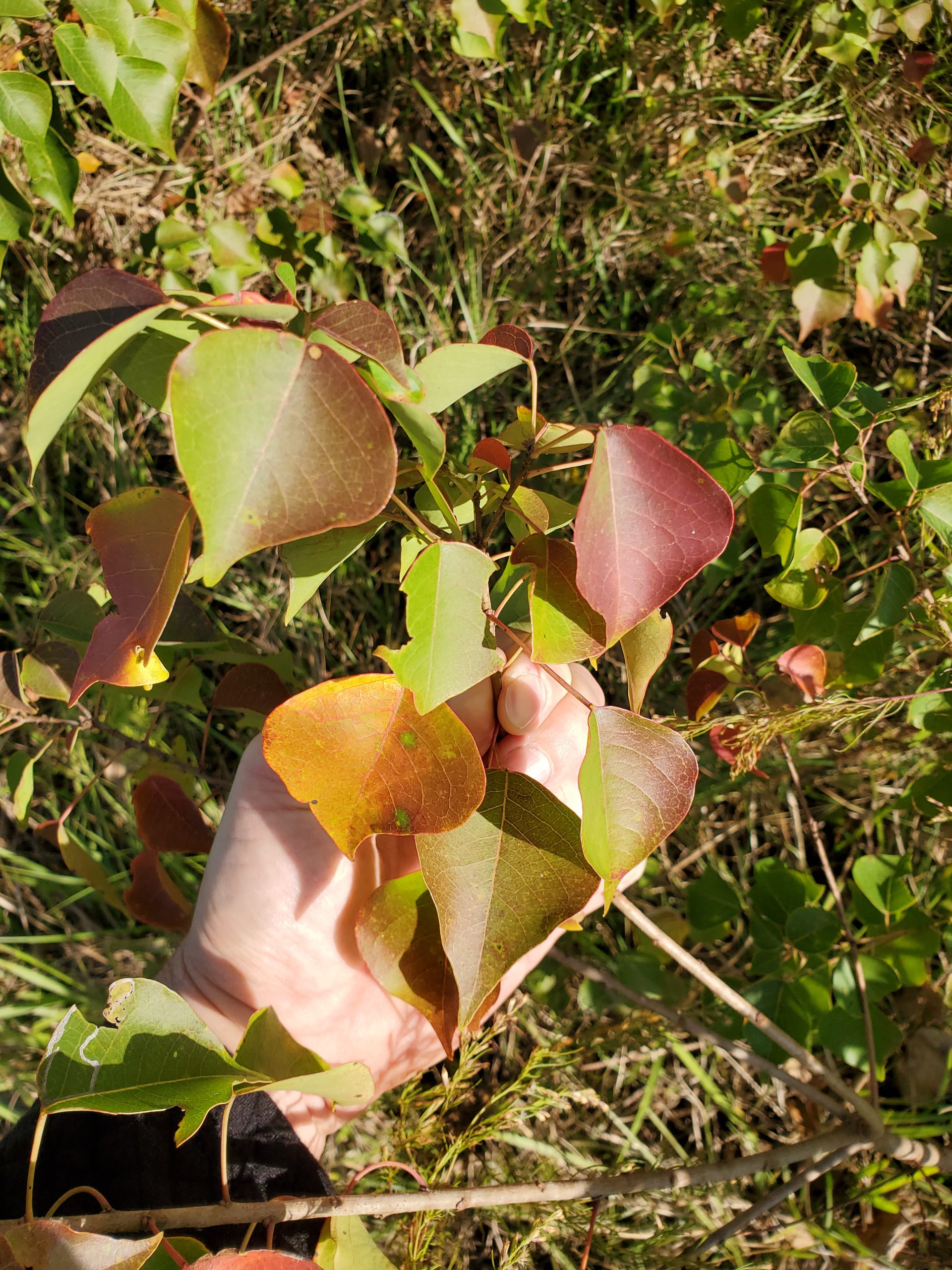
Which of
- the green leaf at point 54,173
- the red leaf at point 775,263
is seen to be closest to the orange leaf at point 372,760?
the green leaf at point 54,173

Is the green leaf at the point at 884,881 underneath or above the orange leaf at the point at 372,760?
underneath

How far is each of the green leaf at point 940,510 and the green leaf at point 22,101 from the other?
1065 millimetres

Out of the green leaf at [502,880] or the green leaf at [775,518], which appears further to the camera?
the green leaf at [775,518]

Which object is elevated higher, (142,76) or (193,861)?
(142,76)

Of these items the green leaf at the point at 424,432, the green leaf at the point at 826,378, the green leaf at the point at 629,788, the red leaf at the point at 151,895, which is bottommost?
the red leaf at the point at 151,895

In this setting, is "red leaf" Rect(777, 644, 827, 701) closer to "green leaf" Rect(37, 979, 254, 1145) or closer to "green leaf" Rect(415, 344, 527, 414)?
"green leaf" Rect(415, 344, 527, 414)

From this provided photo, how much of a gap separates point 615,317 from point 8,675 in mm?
1312

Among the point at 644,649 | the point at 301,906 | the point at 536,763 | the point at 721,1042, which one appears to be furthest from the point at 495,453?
the point at 721,1042

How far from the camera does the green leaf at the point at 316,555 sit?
59 centimetres

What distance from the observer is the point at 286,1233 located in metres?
0.92

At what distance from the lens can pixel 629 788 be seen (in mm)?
632

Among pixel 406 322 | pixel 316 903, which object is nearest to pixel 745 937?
pixel 316 903

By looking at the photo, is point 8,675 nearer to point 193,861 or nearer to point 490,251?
point 193,861

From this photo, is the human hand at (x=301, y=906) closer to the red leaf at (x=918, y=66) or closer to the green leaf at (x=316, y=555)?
the green leaf at (x=316, y=555)
